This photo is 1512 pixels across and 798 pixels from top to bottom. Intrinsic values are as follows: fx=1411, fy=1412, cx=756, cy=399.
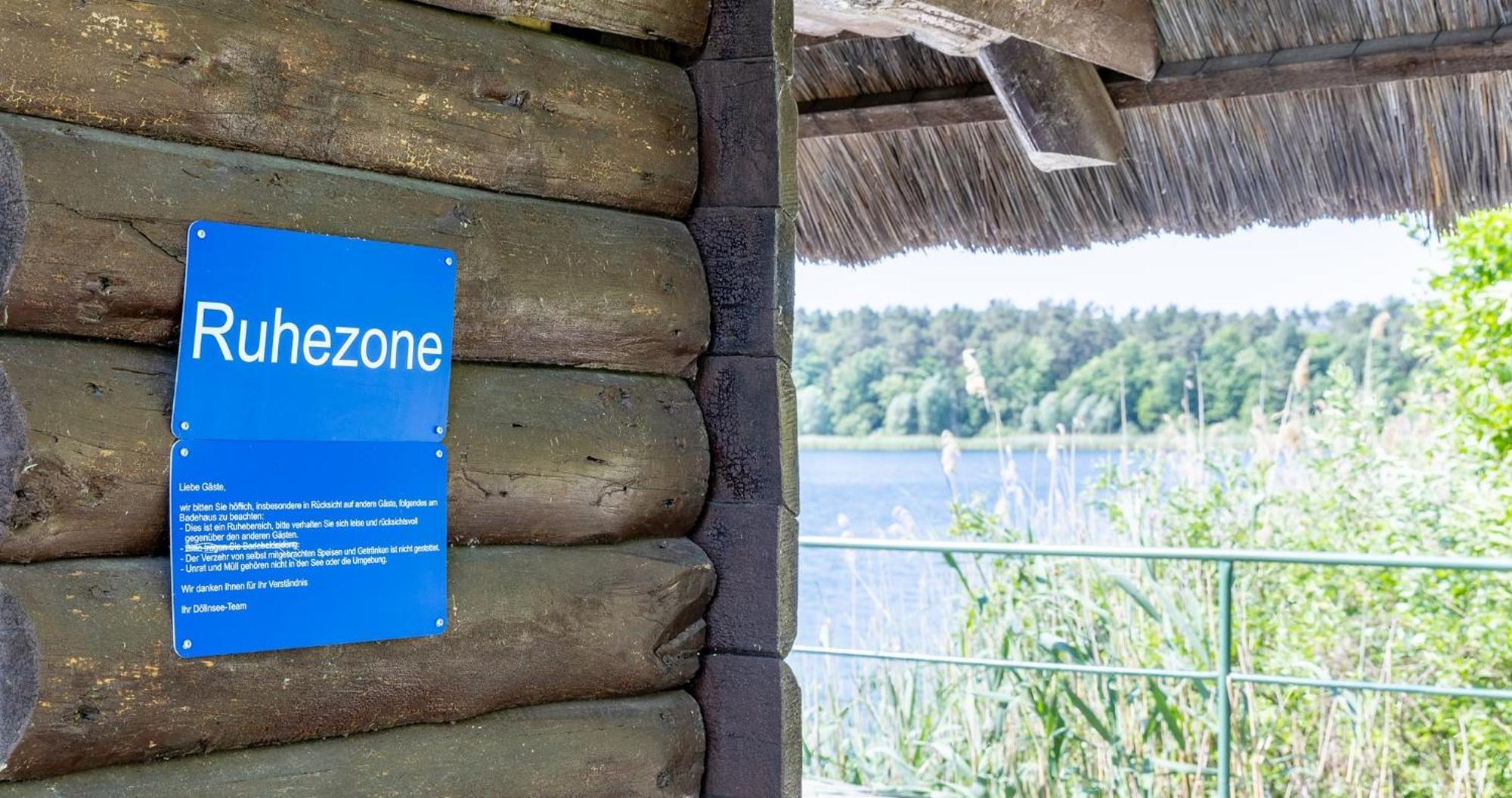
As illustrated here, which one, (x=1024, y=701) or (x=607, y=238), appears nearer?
(x=607, y=238)

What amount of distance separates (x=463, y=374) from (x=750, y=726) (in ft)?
2.19

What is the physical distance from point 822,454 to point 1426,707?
28829 millimetres

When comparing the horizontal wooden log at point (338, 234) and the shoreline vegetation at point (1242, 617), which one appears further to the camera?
the shoreline vegetation at point (1242, 617)

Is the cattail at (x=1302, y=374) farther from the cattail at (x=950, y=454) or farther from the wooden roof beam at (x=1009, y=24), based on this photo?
the wooden roof beam at (x=1009, y=24)

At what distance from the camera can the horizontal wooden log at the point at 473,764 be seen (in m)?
1.49

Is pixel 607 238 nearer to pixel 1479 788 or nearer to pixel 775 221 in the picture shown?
pixel 775 221

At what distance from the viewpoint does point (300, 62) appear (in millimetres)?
1610

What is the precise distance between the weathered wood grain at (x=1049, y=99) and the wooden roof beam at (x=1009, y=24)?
0.07 m

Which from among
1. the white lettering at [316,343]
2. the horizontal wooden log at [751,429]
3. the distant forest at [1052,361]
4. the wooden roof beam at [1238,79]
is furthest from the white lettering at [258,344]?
the distant forest at [1052,361]

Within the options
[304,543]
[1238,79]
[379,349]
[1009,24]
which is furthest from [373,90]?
[1238,79]

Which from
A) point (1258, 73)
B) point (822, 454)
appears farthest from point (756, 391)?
point (822, 454)

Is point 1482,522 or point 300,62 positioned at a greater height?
point 300,62

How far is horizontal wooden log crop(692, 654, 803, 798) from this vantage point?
6.63 feet

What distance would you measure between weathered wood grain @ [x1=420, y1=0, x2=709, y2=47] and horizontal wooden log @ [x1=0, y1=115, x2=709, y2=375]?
0.83 feet
